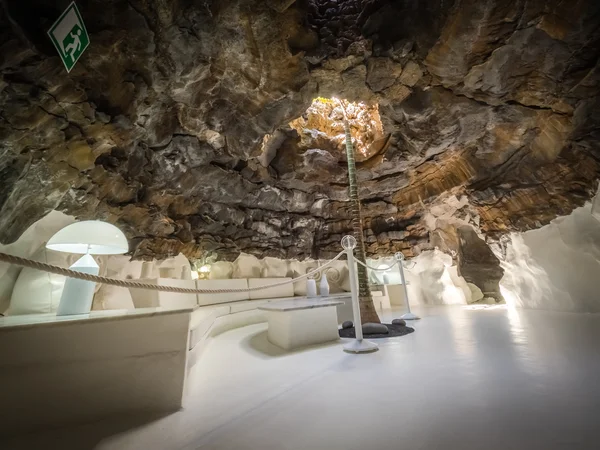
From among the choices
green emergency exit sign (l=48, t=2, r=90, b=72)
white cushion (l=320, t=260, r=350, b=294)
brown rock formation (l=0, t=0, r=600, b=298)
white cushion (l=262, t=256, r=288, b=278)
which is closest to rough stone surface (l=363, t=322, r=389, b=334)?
brown rock formation (l=0, t=0, r=600, b=298)

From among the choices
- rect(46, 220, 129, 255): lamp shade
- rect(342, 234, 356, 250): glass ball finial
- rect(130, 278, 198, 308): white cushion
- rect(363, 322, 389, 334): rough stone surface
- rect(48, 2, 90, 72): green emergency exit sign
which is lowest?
rect(363, 322, 389, 334): rough stone surface

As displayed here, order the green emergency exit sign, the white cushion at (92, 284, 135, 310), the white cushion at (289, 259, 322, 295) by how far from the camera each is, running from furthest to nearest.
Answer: the white cushion at (289, 259, 322, 295)
the white cushion at (92, 284, 135, 310)
the green emergency exit sign

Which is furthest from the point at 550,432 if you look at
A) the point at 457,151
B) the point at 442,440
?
the point at 457,151

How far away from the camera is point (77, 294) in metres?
1.97

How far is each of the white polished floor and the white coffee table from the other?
0.39 metres

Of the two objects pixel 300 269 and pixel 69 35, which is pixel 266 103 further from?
pixel 300 269

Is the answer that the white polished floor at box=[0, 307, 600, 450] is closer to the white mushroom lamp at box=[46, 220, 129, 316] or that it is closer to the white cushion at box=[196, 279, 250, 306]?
the white mushroom lamp at box=[46, 220, 129, 316]

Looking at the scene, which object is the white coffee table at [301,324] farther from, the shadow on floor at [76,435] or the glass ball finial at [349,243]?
the shadow on floor at [76,435]

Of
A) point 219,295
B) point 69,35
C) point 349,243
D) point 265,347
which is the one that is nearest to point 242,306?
point 219,295

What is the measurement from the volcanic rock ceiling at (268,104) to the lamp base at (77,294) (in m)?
1.99

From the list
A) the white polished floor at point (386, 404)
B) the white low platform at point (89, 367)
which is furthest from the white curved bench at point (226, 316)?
the white low platform at point (89, 367)

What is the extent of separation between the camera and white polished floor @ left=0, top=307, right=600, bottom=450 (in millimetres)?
1396

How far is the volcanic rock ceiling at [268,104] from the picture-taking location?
3238mm

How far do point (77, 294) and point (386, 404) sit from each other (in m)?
2.40
